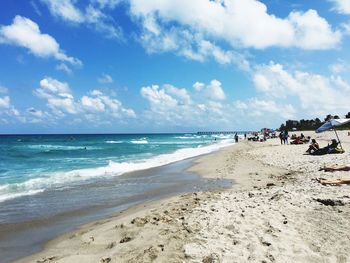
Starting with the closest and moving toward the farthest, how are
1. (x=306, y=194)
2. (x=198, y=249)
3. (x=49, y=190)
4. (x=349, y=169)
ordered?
(x=198, y=249)
(x=306, y=194)
(x=349, y=169)
(x=49, y=190)

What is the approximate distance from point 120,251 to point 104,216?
406cm

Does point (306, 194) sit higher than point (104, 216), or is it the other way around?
point (306, 194)

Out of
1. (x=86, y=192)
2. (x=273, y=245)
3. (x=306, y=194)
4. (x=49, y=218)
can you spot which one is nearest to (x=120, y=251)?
(x=273, y=245)

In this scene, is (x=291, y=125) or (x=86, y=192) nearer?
(x=86, y=192)

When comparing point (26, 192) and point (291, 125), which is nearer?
point (26, 192)

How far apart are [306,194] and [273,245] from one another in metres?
4.02

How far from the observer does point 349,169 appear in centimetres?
1414

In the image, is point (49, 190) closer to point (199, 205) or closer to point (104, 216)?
point (104, 216)

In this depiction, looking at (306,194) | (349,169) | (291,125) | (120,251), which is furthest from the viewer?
(291,125)

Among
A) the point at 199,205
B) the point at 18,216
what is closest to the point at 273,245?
the point at 199,205

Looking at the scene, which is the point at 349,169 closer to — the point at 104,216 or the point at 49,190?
the point at 104,216

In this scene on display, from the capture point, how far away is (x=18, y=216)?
10602 mm

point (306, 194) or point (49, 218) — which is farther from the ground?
Answer: point (306, 194)

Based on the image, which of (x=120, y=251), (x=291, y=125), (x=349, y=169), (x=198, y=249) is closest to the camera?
(x=198, y=249)
